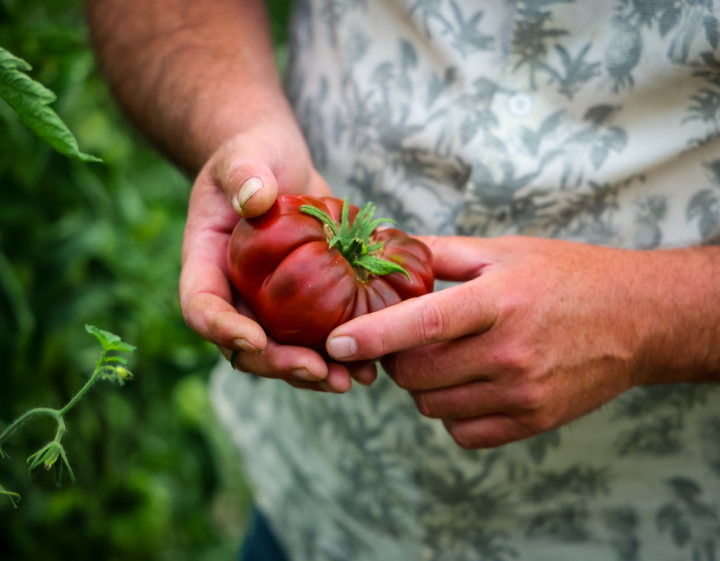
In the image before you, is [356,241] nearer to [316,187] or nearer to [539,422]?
[316,187]

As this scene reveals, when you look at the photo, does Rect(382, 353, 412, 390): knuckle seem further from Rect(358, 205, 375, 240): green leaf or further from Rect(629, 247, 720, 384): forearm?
Rect(629, 247, 720, 384): forearm

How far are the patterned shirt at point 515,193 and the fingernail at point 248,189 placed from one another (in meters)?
0.46

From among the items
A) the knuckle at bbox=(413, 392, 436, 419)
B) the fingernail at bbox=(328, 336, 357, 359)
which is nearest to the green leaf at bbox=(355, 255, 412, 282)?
the fingernail at bbox=(328, 336, 357, 359)

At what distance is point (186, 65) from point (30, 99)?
2.42ft

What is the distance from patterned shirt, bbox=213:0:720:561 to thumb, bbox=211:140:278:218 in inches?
16.7

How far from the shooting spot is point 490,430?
0.91m

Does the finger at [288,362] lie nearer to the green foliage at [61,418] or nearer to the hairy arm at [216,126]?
the hairy arm at [216,126]

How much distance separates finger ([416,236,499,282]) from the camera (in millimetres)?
912

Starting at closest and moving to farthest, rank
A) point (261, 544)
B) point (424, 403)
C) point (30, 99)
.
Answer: point (30, 99) → point (424, 403) → point (261, 544)

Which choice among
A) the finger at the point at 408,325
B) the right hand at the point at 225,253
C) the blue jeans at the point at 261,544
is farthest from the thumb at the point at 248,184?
the blue jeans at the point at 261,544

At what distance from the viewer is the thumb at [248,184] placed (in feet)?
2.50

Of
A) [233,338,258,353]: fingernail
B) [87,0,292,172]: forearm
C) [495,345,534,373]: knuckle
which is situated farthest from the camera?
[87,0,292,172]: forearm

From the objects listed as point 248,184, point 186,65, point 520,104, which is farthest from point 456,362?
point 186,65

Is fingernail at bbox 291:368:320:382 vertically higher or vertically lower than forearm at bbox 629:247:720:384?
higher
